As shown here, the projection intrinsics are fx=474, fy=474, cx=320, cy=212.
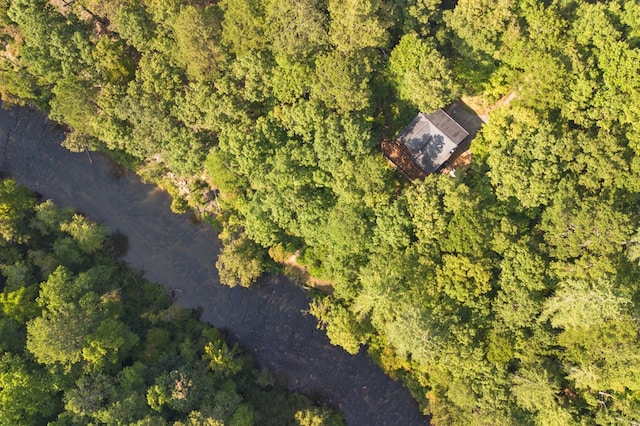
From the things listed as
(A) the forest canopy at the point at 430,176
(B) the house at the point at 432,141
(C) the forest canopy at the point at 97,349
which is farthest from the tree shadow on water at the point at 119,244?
(B) the house at the point at 432,141

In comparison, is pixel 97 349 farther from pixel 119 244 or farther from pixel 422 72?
pixel 422 72

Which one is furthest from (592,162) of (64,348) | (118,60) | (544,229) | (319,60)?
(64,348)

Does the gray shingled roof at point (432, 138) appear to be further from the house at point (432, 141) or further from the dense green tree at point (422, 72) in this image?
the dense green tree at point (422, 72)

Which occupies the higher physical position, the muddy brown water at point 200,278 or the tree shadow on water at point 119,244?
the muddy brown water at point 200,278

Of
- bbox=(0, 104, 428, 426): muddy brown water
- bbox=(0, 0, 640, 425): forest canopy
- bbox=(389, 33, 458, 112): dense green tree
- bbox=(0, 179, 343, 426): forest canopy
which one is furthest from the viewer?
bbox=(0, 104, 428, 426): muddy brown water

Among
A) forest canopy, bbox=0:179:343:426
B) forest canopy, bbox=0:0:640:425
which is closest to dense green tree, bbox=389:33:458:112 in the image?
forest canopy, bbox=0:0:640:425

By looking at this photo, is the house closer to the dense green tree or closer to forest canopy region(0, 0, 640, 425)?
forest canopy region(0, 0, 640, 425)

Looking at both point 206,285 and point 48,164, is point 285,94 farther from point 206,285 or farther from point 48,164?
point 48,164
